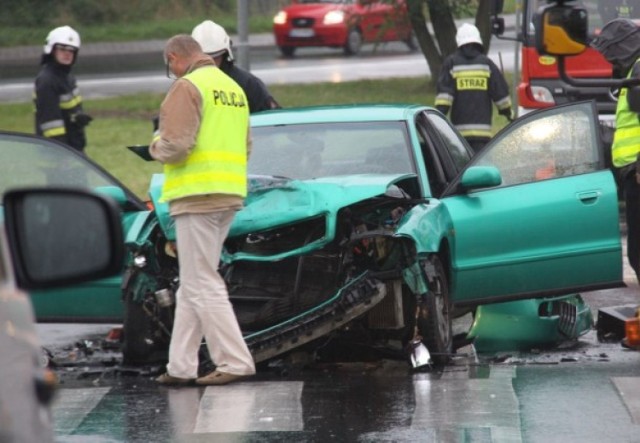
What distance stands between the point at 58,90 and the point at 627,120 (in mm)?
5397

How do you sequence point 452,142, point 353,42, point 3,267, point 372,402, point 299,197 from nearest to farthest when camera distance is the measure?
1. point 3,267
2. point 372,402
3. point 299,197
4. point 452,142
5. point 353,42

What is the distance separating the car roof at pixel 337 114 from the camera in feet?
29.9

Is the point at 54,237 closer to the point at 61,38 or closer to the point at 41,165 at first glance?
the point at 41,165

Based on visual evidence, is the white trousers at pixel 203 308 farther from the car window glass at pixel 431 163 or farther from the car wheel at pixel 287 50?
the car wheel at pixel 287 50

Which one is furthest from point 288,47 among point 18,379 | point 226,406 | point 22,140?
point 18,379

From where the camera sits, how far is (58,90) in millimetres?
12781

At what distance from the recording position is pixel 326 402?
7.40 meters

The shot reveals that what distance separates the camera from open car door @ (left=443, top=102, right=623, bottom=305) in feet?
28.3

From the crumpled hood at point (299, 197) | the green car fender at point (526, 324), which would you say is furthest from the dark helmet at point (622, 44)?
the crumpled hood at point (299, 197)

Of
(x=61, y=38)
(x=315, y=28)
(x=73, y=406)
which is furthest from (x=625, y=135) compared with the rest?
(x=315, y=28)

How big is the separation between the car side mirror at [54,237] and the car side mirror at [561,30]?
3948mm

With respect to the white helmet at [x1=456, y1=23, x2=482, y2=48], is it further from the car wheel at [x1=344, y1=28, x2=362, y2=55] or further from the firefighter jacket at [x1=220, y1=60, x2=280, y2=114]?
the car wheel at [x1=344, y1=28, x2=362, y2=55]

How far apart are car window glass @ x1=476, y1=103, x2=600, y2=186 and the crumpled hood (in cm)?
101

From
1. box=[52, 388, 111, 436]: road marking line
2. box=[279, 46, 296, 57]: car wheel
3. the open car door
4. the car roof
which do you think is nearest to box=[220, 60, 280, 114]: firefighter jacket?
the car roof
